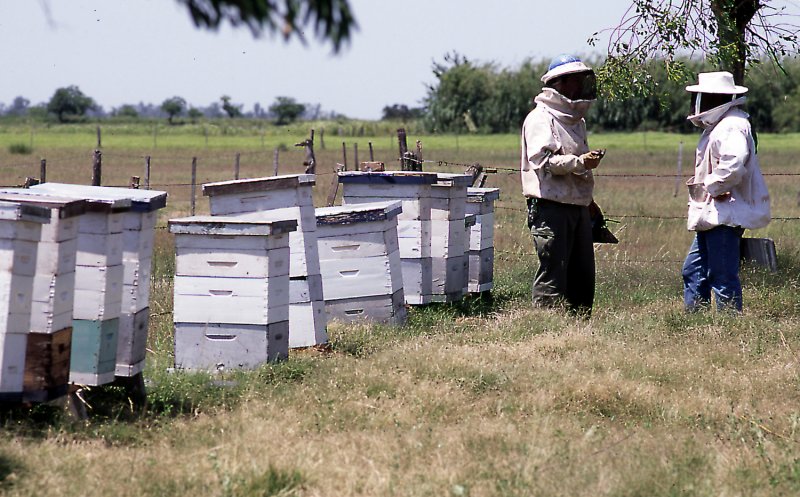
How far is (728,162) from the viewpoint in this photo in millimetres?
7852

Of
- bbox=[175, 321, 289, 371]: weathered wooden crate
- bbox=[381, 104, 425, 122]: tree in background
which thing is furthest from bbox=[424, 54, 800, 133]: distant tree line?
bbox=[175, 321, 289, 371]: weathered wooden crate

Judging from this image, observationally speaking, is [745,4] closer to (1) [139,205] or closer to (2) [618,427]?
(2) [618,427]

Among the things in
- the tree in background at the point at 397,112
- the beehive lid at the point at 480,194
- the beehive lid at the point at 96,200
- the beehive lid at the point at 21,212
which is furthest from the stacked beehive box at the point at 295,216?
the tree in background at the point at 397,112

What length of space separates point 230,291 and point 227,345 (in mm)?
356

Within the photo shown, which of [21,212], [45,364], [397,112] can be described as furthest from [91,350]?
[397,112]

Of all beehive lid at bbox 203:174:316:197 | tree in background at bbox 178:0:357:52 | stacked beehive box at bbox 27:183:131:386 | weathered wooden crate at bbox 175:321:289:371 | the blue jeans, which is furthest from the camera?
the blue jeans

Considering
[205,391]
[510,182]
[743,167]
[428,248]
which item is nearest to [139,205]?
[205,391]

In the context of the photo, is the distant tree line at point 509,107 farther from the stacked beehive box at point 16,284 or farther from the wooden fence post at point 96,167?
the stacked beehive box at point 16,284

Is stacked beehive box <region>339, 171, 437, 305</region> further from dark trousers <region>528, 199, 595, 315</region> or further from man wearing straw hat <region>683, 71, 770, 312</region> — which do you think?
man wearing straw hat <region>683, 71, 770, 312</region>

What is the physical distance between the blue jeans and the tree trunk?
2278 millimetres

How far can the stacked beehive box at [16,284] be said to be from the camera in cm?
485

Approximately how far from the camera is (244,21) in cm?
287

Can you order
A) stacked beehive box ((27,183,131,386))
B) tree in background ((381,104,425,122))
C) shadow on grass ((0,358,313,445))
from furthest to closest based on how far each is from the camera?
tree in background ((381,104,425,122))
stacked beehive box ((27,183,131,386))
shadow on grass ((0,358,313,445))

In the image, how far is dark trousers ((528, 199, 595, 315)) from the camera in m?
8.13
